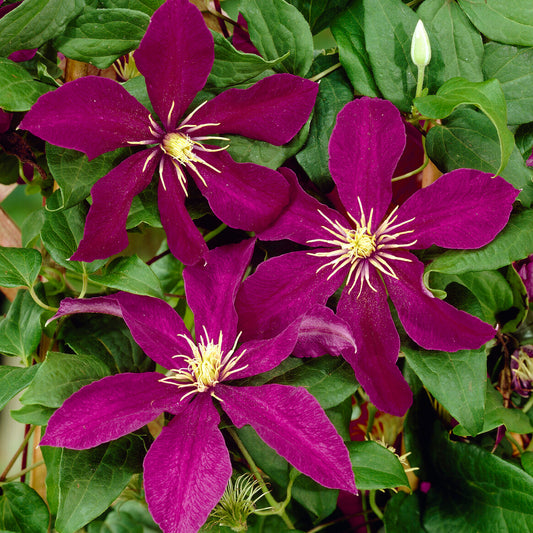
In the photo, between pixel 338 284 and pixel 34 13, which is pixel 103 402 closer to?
pixel 338 284

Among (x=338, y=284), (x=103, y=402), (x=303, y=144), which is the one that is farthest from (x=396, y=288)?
(x=103, y=402)

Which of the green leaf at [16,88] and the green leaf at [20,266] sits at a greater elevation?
the green leaf at [16,88]

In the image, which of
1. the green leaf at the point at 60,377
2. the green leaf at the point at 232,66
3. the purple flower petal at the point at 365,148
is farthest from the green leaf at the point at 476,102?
the green leaf at the point at 60,377

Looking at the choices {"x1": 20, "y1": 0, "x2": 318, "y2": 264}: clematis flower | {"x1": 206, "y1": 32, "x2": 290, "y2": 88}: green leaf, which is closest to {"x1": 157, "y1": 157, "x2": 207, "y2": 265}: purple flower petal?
{"x1": 20, "y1": 0, "x2": 318, "y2": 264}: clematis flower

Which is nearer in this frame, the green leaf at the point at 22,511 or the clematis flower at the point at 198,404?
the clematis flower at the point at 198,404

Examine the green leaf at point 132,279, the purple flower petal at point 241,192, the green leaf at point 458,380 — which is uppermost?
the purple flower petal at point 241,192

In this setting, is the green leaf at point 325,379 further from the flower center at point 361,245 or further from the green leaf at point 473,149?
the green leaf at point 473,149
